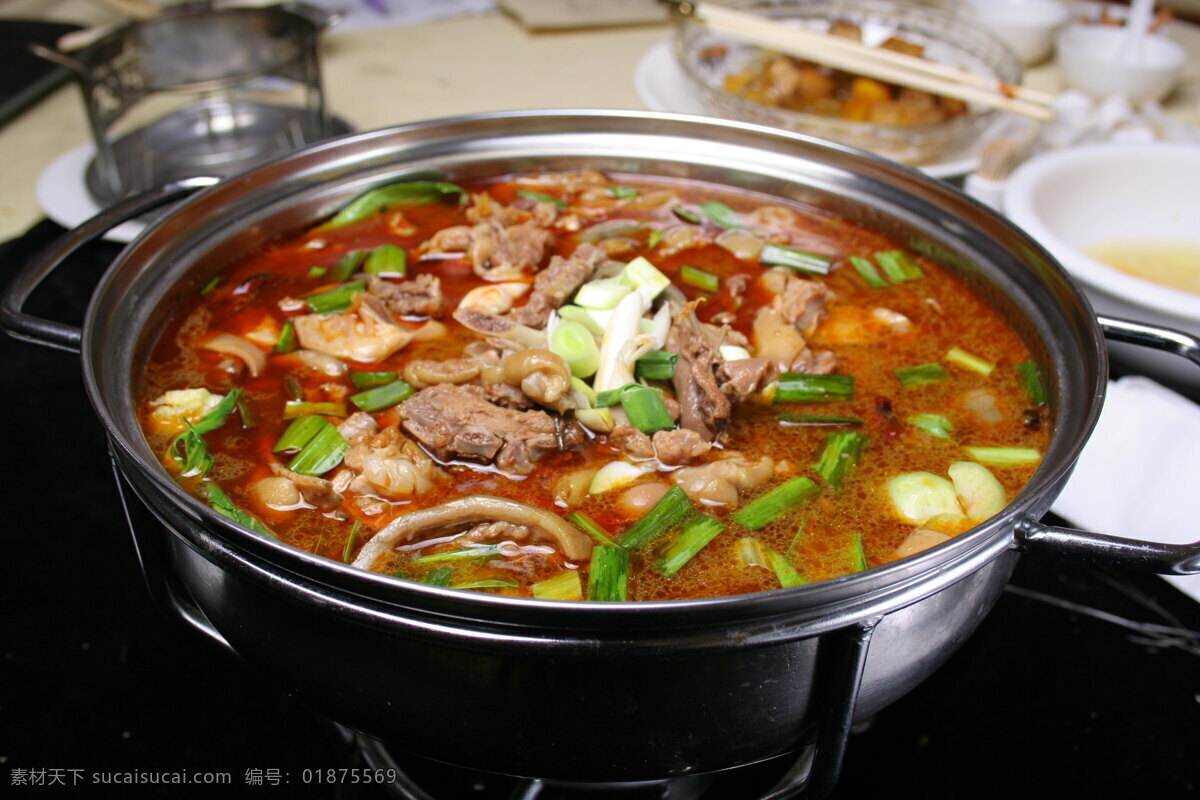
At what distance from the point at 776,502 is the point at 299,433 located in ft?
3.42

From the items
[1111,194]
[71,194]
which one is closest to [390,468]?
[71,194]

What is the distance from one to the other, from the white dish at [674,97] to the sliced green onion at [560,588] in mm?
2657

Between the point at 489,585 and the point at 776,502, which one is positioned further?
the point at 776,502

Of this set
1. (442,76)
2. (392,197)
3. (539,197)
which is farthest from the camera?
(442,76)

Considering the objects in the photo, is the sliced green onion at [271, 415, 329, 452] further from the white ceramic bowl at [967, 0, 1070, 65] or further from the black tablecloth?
the white ceramic bowl at [967, 0, 1070, 65]

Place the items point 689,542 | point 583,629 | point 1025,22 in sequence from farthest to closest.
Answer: point 1025,22, point 689,542, point 583,629

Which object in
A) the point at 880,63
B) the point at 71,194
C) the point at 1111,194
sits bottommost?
the point at 71,194

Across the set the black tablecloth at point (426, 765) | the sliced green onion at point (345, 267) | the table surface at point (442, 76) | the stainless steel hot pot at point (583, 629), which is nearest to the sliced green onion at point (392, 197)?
the sliced green onion at point (345, 267)

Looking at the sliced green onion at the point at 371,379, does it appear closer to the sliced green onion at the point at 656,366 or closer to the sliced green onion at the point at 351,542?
the sliced green onion at the point at 351,542

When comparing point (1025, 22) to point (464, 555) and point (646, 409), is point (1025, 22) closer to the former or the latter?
point (646, 409)

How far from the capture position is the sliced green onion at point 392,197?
2.75 m

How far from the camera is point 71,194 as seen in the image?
3961mm

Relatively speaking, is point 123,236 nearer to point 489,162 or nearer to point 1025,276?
point 489,162

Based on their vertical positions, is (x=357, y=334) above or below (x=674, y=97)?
above
